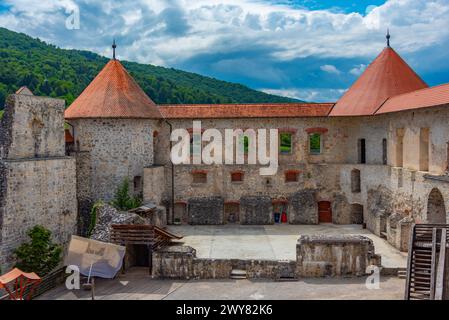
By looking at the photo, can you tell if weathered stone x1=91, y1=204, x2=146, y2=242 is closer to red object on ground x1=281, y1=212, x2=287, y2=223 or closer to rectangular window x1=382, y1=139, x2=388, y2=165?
red object on ground x1=281, y1=212, x2=287, y2=223

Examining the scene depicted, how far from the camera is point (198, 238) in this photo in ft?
73.3

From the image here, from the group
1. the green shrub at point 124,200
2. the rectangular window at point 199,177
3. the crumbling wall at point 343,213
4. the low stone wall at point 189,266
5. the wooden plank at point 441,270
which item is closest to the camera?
the wooden plank at point 441,270

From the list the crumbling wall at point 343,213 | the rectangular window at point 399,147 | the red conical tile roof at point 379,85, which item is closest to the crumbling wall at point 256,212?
the crumbling wall at point 343,213

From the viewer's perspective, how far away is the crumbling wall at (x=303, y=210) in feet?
84.9

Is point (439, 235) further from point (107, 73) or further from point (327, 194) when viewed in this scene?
point (107, 73)

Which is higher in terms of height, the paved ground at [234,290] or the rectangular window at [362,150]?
the rectangular window at [362,150]

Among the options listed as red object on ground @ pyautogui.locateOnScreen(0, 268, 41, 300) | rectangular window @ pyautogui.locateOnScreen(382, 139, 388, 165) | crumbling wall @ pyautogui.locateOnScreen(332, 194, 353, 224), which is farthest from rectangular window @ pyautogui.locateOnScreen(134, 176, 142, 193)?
rectangular window @ pyautogui.locateOnScreen(382, 139, 388, 165)

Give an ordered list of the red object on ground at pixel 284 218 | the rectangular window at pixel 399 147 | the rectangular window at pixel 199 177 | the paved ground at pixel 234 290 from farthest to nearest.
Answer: the rectangular window at pixel 199 177 → the red object on ground at pixel 284 218 → the rectangular window at pixel 399 147 → the paved ground at pixel 234 290

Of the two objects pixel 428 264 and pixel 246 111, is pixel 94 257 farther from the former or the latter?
pixel 246 111

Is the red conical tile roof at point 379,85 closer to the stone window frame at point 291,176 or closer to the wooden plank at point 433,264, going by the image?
the stone window frame at point 291,176

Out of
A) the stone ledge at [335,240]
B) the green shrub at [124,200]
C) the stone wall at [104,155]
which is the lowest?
the stone ledge at [335,240]

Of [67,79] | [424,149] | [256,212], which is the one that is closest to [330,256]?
[424,149]

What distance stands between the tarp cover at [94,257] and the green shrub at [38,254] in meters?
1.50

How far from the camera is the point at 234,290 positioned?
53.2ft
